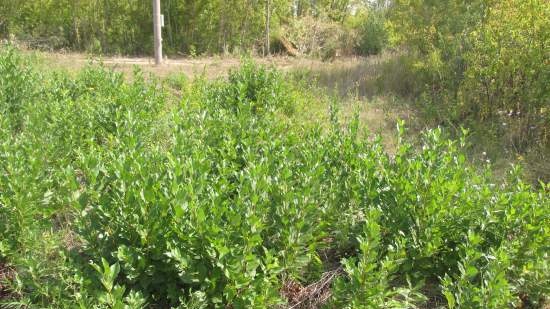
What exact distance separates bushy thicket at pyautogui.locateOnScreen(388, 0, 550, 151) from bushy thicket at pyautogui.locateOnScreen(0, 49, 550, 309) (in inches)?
128

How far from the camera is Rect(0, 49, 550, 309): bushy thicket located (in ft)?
7.68

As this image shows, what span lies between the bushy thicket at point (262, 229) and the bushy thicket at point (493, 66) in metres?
3.26

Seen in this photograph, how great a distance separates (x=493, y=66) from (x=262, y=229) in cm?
495

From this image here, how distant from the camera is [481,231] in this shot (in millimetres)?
2869

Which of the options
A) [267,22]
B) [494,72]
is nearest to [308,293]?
[494,72]

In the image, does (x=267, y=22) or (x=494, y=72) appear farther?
(x=267, y=22)

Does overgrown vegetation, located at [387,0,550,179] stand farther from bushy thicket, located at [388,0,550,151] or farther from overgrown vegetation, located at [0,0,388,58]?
overgrown vegetation, located at [0,0,388,58]

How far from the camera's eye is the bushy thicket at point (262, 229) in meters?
2.34

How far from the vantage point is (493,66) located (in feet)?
20.6

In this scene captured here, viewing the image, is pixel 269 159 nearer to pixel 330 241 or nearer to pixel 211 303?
pixel 330 241

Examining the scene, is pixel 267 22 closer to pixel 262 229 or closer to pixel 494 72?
pixel 494 72

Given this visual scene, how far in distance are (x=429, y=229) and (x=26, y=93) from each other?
4.35m

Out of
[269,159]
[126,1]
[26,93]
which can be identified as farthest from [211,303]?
[126,1]

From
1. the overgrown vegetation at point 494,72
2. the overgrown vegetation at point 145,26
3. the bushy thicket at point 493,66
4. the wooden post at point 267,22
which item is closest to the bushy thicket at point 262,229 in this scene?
the overgrown vegetation at point 494,72
